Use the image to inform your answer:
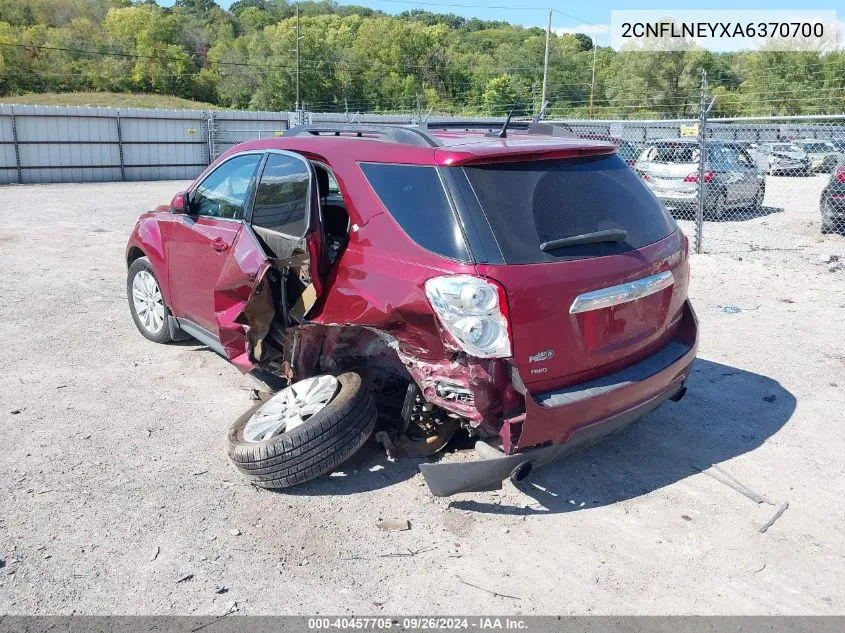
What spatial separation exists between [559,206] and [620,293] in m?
0.50

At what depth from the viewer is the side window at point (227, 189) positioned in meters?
4.69

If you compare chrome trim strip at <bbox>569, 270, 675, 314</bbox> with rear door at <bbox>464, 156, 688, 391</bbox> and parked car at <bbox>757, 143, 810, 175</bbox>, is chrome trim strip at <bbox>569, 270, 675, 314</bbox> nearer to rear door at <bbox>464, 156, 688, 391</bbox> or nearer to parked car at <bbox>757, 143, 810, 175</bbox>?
rear door at <bbox>464, 156, 688, 391</bbox>

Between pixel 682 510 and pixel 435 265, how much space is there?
67.9 inches

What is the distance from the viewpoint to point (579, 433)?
10.8 ft

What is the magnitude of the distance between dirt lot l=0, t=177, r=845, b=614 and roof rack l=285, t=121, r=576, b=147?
1.69 meters

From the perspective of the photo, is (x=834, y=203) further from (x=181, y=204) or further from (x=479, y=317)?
(x=479, y=317)

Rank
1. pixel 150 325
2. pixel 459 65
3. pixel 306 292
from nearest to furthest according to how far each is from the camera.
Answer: pixel 306 292
pixel 150 325
pixel 459 65

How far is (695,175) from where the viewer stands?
1321 centimetres

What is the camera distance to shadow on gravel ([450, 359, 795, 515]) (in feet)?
12.2

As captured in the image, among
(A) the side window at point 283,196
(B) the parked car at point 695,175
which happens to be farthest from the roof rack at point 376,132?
(B) the parked car at point 695,175

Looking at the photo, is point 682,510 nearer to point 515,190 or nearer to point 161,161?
point 515,190

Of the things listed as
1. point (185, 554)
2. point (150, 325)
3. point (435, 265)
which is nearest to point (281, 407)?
point (185, 554)

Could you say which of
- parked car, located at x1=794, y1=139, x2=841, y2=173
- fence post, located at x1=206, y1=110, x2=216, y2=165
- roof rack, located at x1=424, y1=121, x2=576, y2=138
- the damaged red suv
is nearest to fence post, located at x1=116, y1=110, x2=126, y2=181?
fence post, located at x1=206, y1=110, x2=216, y2=165

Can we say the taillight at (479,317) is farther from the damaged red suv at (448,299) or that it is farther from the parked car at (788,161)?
the parked car at (788,161)
